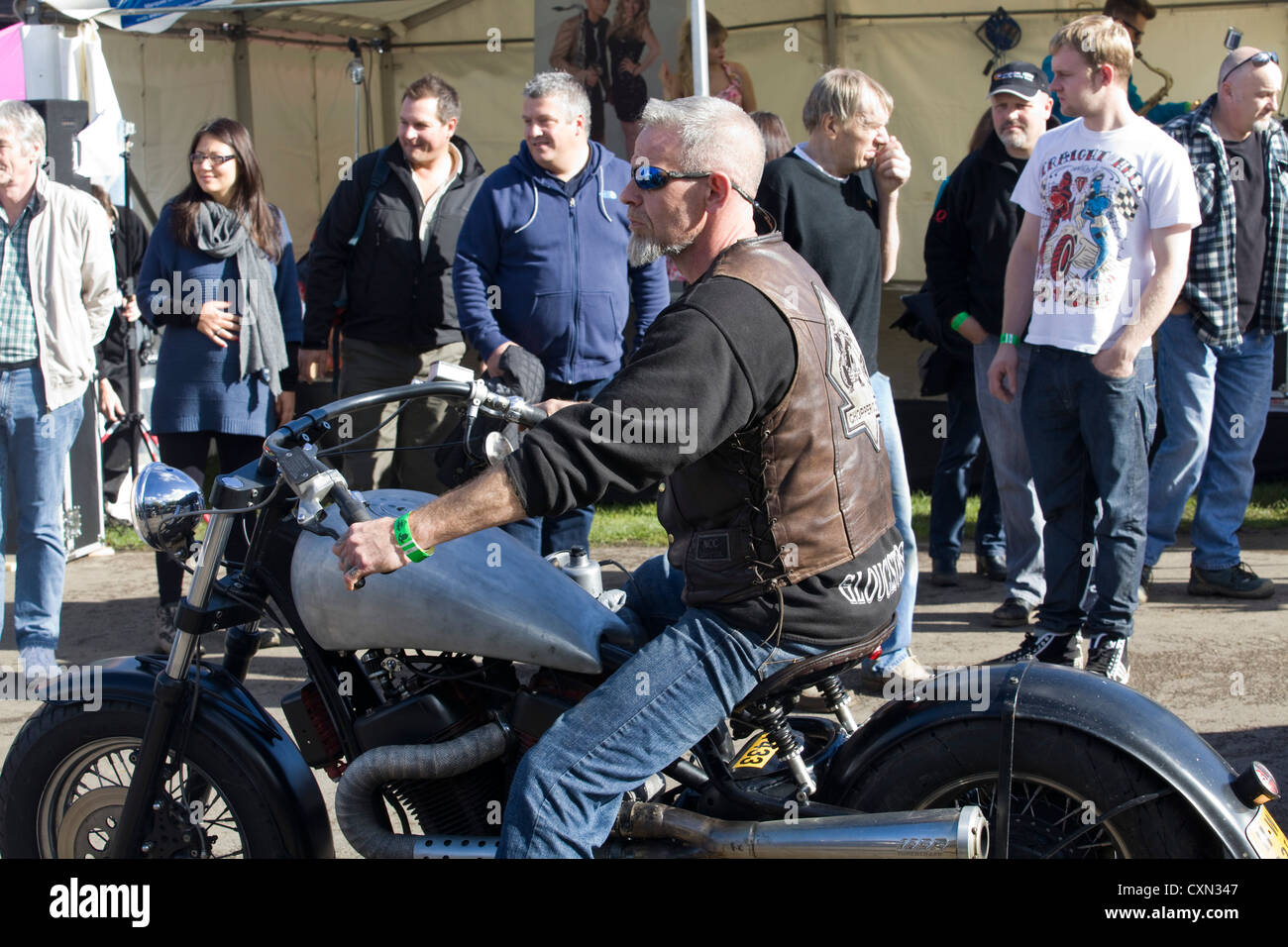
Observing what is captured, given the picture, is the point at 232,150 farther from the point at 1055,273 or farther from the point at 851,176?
the point at 1055,273

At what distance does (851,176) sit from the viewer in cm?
436

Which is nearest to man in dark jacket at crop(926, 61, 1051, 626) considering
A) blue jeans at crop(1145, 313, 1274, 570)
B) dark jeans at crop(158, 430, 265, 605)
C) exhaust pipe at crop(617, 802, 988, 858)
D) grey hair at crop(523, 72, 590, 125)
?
blue jeans at crop(1145, 313, 1274, 570)

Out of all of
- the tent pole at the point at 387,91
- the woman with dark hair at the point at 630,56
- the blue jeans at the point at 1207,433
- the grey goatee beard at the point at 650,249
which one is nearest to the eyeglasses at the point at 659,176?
the grey goatee beard at the point at 650,249

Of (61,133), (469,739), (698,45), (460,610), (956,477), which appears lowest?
(956,477)

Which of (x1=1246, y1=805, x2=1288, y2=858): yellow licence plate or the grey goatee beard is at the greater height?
the grey goatee beard

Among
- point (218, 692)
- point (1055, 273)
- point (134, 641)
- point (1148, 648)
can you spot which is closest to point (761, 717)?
point (218, 692)

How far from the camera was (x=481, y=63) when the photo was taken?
32.1 ft

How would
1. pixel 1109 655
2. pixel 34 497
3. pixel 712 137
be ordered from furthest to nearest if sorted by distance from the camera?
pixel 34 497 < pixel 1109 655 < pixel 712 137

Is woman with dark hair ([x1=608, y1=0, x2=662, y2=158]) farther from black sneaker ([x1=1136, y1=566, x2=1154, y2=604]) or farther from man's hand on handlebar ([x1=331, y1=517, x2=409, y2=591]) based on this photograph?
man's hand on handlebar ([x1=331, y1=517, x2=409, y2=591])

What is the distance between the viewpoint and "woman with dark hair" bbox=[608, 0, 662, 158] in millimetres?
7133

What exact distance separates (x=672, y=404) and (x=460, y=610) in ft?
1.95

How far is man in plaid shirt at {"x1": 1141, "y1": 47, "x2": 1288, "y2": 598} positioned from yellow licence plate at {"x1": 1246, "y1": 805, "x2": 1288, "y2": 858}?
10.4ft

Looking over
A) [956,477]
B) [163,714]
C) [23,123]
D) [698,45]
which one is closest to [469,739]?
[163,714]

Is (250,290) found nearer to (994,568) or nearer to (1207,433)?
(994,568)
